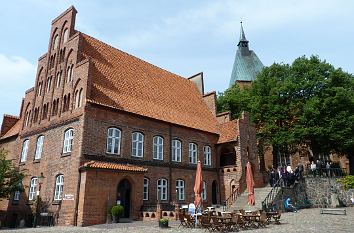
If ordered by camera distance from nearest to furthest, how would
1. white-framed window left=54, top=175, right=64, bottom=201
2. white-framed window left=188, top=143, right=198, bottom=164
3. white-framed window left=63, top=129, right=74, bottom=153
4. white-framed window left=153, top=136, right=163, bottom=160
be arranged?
white-framed window left=54, top=175, right=64, bottom=201 < white-framed window left=63, top=129, right=74, bottom=153 < white-framed window left=153, top=136, right=163, bottom=160 < white-framed window left=188, top=143, right=198, bottom=164

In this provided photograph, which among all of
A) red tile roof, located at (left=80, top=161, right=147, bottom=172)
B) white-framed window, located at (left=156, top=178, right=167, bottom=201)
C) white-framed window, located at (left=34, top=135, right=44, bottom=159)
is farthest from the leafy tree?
white-framed window, located at (left=156, top=178, right=167, bottom=201)

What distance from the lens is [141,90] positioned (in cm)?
2436

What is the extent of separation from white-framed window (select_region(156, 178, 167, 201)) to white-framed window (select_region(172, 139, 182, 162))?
2094mm

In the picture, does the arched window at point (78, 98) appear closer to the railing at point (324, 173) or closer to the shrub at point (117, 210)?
the shrub at point (117, 210)

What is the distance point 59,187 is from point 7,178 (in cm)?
366

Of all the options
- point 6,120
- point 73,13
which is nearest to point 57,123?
point 73,13

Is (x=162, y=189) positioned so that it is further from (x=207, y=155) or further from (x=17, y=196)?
(x=17, y=196)

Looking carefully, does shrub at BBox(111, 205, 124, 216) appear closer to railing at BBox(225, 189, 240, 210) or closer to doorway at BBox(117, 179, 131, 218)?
doorway at BBox(117, 179, 131, 218)

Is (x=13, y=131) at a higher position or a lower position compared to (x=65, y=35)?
lower

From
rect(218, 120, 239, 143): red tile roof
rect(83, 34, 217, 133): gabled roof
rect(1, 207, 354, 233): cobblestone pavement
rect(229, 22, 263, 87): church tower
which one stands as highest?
rect(229, 22, 263, 87): church tower

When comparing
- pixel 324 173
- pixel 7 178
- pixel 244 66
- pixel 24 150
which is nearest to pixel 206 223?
pixel 7 178

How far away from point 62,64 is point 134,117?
22.0 ft

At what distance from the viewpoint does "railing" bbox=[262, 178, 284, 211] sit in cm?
1972

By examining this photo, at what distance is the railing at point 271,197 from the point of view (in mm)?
19719
